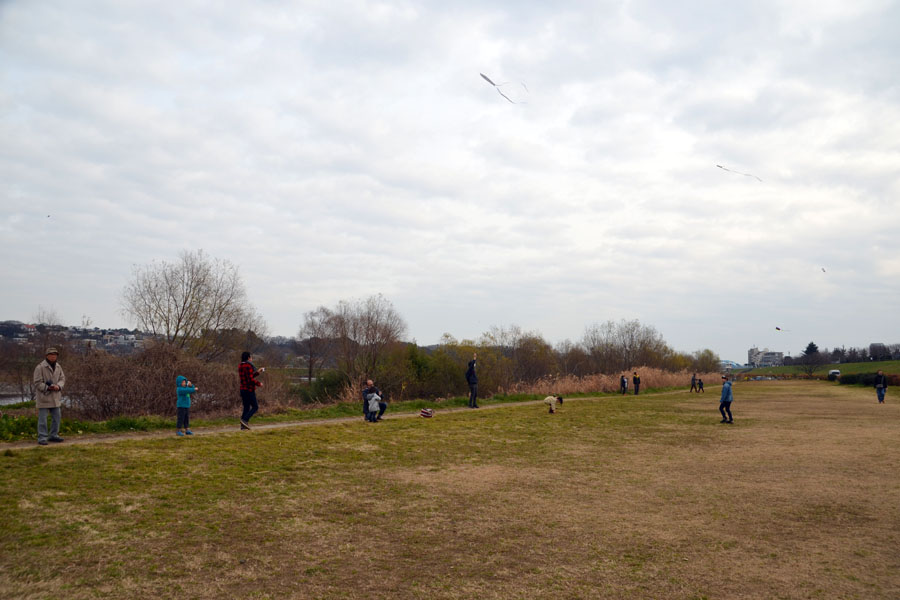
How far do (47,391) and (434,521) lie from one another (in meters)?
7.84

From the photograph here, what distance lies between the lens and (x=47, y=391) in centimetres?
1050

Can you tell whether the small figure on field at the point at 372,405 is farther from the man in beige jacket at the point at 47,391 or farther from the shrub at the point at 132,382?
the man in beige jacket at the point at 47,391

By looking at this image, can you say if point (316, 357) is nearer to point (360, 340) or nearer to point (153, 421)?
point (360, 340)

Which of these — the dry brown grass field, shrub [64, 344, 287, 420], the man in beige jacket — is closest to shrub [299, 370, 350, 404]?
shrub [64, 344, 287, 420]

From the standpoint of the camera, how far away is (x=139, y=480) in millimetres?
8297

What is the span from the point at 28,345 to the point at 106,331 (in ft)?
95.2

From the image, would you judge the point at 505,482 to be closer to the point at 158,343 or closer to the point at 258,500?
the point at 258,500

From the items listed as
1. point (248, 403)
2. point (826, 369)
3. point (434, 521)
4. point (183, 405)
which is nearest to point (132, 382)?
point (183, 405)

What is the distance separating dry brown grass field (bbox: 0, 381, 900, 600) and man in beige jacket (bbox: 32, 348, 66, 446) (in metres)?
0.98

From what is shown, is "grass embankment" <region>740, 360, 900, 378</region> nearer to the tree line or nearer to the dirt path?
the tree line

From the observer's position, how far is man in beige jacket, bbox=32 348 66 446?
1041 centimetres

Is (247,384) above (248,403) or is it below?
above

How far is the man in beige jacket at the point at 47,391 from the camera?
10406 mm

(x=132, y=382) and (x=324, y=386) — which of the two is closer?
(x=132, y=382)
